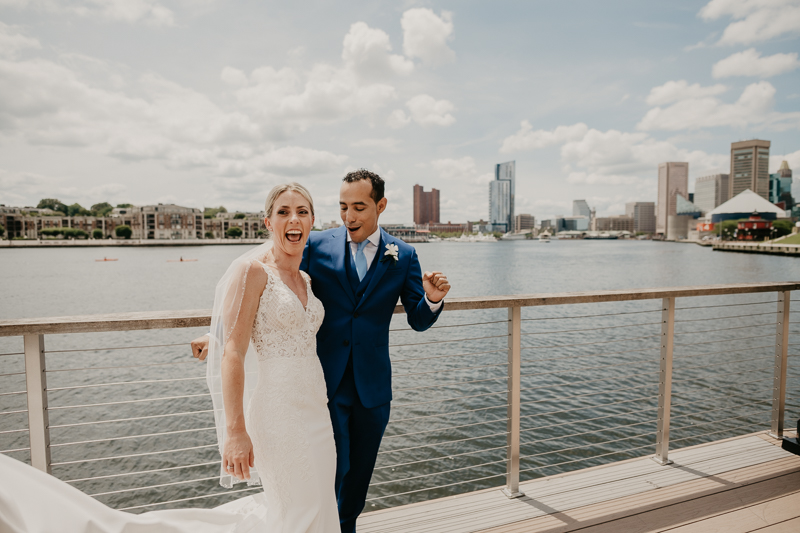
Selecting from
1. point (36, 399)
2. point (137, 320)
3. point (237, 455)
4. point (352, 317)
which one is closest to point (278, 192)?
point (352, 317)

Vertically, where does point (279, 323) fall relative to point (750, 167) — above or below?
below

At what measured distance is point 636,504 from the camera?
2.55 m

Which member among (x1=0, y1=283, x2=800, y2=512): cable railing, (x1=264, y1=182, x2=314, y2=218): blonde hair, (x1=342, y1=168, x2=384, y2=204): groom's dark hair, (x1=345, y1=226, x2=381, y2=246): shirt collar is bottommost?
(x1=0, y1=283, x2=800, y2=512): cable railing

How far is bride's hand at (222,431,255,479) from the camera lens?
5.03 ft

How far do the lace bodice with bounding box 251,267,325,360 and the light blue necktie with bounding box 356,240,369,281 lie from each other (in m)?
0.37

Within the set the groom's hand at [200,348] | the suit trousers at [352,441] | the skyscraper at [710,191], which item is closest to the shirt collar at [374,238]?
the suit trousers at [352,441]

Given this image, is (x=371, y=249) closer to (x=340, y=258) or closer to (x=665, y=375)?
(x=340, y=258)

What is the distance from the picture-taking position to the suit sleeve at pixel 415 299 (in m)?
2.09

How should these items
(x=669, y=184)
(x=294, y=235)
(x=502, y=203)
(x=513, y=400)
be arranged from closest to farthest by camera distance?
(x=294, y=235)
(x=513, y=400)
(x=669, y=184)
(x=502, y=203)

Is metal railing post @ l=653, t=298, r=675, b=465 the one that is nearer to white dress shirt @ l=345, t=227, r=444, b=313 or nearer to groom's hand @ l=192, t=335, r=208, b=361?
white dress shirt @ l=345, t=227, r=444, b=313

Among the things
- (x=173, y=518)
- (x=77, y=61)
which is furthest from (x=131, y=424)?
(x=77, y=61)

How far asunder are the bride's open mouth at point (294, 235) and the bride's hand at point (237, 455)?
757 millimetres

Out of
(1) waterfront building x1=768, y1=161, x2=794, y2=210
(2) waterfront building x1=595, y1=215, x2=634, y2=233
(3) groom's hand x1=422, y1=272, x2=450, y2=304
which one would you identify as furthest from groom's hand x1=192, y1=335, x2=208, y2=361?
(1) waterfront building x1=768, y1=161, x2=794, y2=210

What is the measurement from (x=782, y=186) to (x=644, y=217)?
5143 centimetres
